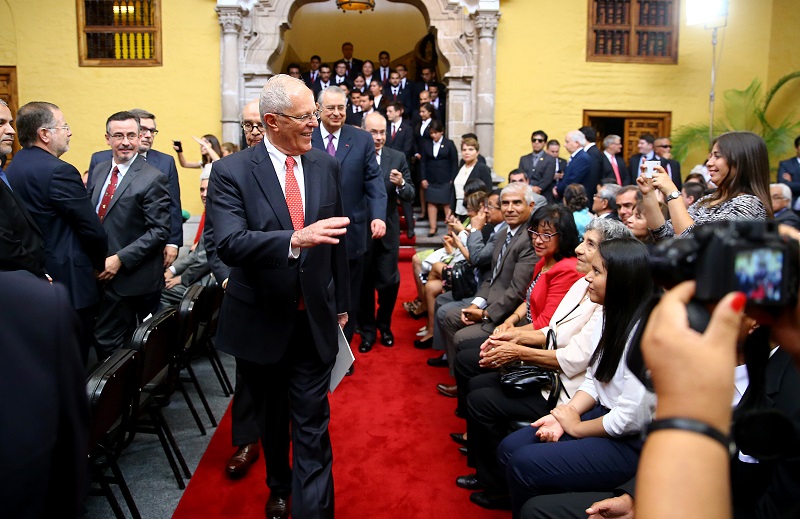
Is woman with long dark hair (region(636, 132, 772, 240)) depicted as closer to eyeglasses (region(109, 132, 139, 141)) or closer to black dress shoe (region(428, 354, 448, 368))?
black dress shoe (region(428, 354, 448, 368))

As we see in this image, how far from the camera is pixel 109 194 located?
396 centimetres

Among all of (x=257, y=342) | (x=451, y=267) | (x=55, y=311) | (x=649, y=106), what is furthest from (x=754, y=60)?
(x=55, y=311)

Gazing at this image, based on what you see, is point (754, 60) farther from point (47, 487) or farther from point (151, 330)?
point (47, 487)

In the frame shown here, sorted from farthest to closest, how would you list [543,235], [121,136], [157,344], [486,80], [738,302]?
[486,80] → [121,136] → [543,235] → [157,344] → [738,302]

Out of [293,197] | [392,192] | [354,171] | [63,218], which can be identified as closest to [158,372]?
[63,218]

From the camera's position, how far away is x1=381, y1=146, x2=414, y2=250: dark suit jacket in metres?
5.05

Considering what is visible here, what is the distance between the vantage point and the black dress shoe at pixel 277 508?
9.20 feet

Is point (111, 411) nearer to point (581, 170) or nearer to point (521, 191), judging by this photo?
point (521, 191)

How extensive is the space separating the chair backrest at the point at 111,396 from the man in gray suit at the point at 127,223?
121 cm

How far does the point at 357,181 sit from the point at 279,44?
21.4 feet

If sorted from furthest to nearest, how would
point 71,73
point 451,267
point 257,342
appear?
point 71,73 → point 451,267 → point 257,342

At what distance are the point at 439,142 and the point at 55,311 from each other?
27.3ft

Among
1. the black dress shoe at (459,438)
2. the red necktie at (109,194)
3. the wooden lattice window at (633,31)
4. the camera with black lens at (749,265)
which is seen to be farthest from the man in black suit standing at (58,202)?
the wooden lattice window at (633,31)

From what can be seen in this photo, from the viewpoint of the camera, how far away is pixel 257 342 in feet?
8.28
